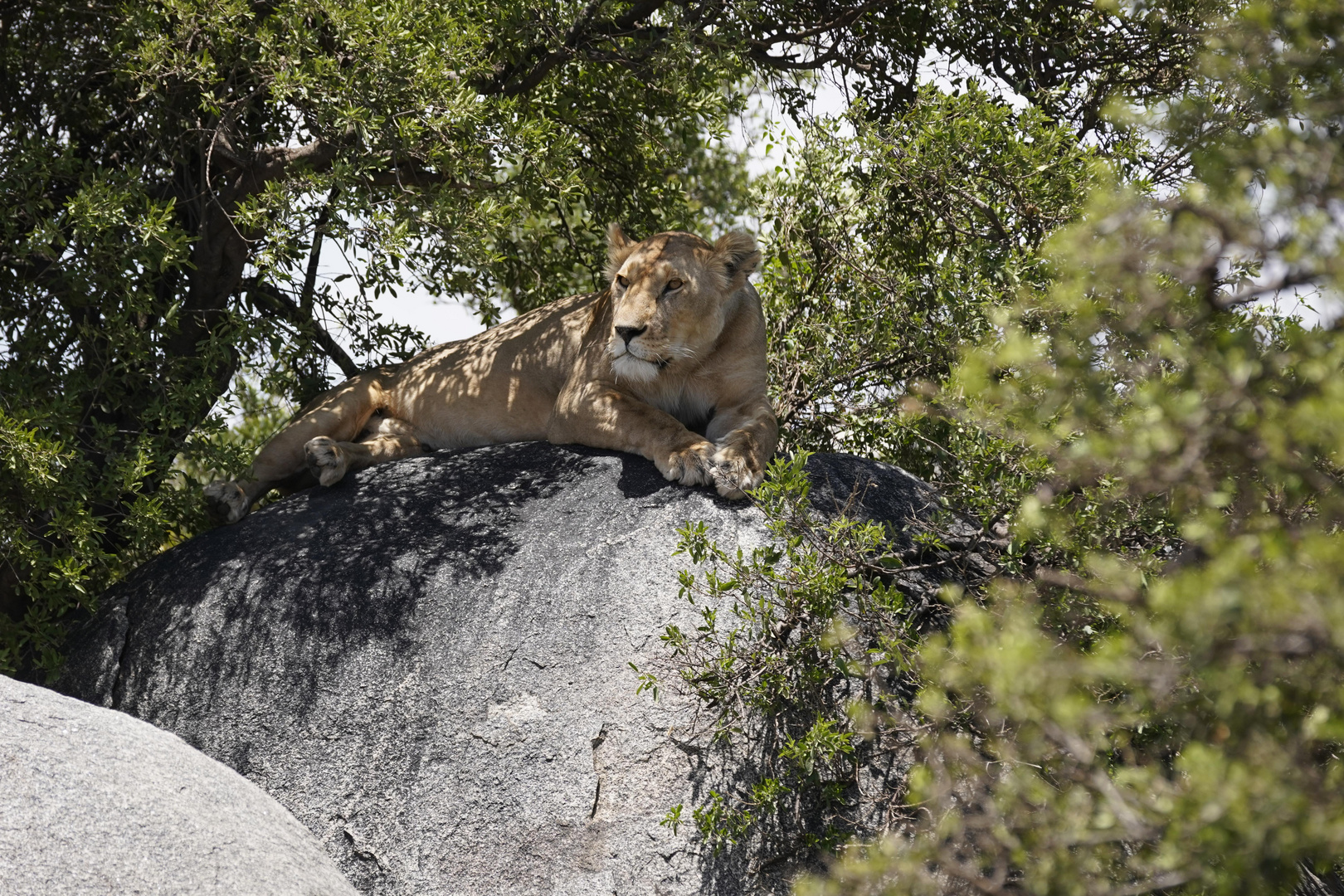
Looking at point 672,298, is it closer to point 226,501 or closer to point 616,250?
point 616,250

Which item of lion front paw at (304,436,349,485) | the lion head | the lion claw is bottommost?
the lion claw

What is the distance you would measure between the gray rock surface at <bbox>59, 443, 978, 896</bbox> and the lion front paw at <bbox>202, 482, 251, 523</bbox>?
0.74 ft

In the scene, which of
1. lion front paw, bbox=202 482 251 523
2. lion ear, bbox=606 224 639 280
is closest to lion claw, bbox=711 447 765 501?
lion ear, bbox=606 224 639 280

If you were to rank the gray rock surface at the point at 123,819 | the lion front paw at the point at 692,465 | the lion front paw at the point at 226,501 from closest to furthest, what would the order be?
the gray rock surface at the point at 123,819 → the lion front paw at the point at 692,465 → the lion front paw at the point at 226,501

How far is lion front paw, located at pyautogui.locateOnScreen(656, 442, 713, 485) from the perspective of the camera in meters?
5.81

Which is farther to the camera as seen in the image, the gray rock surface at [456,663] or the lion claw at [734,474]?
the lion claw at [734,474]

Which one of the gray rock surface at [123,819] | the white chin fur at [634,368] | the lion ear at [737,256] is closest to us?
the gray rock surface at [123,819]

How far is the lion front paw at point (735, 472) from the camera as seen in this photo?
565 centimetres

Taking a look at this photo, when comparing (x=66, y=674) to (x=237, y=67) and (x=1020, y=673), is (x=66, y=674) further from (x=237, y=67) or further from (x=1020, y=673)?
(x=1020, y=673)

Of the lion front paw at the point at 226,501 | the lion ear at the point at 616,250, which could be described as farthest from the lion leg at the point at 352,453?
the lion ear at the point at 616,250

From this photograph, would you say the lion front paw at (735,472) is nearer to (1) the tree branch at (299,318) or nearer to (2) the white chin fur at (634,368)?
(2) the white chin fur at (634,368)

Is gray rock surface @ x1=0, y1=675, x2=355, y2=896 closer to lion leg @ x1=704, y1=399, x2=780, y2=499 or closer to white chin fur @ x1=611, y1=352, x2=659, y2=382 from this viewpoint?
lion leg @ x1=704, y1=399, x2=780, y2=499

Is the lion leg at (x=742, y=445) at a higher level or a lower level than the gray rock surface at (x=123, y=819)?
higher

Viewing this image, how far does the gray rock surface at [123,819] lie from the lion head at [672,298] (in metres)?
2.83
